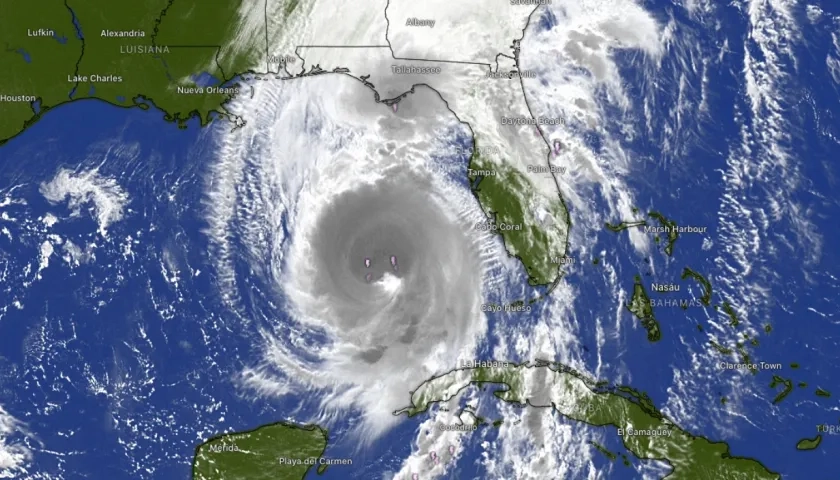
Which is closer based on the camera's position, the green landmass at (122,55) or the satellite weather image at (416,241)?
the satellite weather image at (416,241)

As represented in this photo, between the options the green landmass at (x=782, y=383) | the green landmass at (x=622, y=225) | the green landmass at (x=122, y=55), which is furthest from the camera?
the green landmass at (x=122, y=55)

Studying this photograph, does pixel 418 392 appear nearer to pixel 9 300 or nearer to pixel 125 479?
pixel 125 479

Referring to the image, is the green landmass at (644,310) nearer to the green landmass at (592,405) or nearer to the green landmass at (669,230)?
the green landmass at (669,230)

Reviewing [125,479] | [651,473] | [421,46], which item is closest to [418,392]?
[651,473]

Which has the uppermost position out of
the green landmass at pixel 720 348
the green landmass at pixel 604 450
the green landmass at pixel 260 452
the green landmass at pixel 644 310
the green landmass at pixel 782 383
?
the green landmass at pixel 644 310

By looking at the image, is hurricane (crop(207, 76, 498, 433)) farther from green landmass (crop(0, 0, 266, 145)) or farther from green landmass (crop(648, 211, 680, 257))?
green landmass (crop(648, 211, 680, 257))

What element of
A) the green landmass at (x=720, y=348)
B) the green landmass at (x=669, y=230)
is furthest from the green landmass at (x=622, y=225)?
the green landmass at (x=720, y=348)
